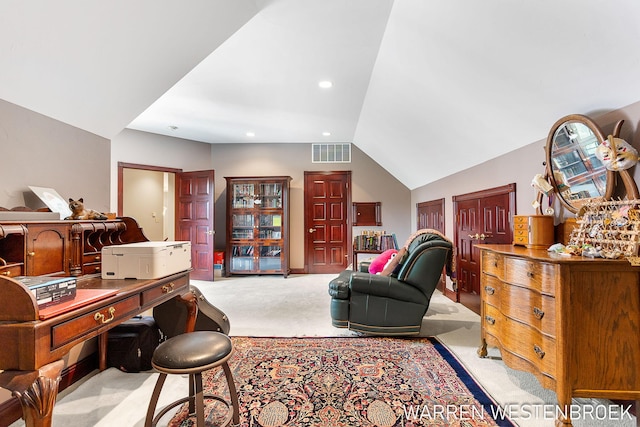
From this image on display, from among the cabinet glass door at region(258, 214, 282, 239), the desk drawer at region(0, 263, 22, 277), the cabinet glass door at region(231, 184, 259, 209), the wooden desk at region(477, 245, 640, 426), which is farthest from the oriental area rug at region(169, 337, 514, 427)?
the cabinet glass door at region(231, 184, 259, 209)

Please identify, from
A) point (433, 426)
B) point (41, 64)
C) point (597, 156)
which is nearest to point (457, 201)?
point (597, 156)

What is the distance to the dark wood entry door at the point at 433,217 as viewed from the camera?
14.8 ft

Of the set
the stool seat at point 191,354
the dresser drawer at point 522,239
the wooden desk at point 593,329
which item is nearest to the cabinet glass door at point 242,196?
the stool seat at point 191,354

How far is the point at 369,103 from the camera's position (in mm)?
3801

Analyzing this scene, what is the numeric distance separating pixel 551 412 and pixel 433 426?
0.73 m

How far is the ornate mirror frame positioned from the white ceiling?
0.10 m

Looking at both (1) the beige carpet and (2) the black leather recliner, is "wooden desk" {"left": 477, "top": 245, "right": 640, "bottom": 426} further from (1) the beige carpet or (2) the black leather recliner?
(2) the black leather recliner

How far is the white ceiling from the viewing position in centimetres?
150

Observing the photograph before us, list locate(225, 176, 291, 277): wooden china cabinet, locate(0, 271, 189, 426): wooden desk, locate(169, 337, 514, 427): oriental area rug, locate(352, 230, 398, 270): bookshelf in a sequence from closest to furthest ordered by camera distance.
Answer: locate(0, 271, 189, 426): wooden desk
locate(169, 337, 514, 427): oriental area rug
locate(352, 230, 398, 270): bookshelf
locate(225, 176, 291, 277): wooden china cabinet

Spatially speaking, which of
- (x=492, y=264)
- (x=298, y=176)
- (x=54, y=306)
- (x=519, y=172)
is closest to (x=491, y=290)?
(x=492, y=264)

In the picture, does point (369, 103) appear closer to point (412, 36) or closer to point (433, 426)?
point (412, 36)

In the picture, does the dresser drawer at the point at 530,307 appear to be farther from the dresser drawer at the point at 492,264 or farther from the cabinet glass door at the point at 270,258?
the cabinet glass door at the point at 270,258

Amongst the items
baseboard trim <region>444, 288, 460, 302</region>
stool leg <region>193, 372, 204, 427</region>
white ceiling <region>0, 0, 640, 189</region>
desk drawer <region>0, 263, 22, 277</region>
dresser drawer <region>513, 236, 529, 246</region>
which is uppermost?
white ceiling <region>0, 0, 640, 189</region>

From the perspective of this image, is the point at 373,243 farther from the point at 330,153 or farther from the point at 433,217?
the point at 330,153
